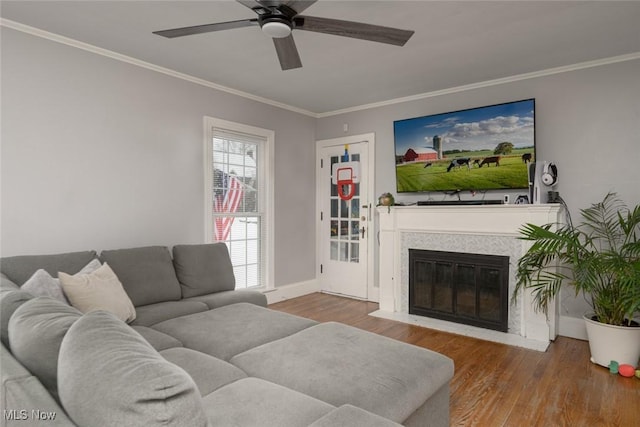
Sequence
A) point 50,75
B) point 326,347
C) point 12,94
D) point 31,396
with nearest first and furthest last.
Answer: point 31,396 → point 326,347 → point 12,94 → point 50,75

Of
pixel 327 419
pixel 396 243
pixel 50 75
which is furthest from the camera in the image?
pixel 396 243

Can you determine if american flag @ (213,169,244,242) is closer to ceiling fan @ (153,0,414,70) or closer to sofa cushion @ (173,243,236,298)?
sofa cushion @ (173,243,236,298)

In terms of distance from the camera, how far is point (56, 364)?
985 mm

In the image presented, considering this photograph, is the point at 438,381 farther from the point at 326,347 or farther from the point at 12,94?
the point at 12,94

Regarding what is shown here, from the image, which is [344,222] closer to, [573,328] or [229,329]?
[573,328]

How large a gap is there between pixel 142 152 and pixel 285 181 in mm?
1929

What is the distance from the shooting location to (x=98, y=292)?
95.9 inches

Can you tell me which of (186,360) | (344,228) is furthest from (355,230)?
(186,360)

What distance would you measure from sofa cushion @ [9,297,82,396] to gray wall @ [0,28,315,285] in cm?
211

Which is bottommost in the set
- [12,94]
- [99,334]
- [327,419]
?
[327,419]

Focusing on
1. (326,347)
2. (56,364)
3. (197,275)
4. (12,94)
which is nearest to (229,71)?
(12,94)

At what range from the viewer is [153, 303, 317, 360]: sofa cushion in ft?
7.02

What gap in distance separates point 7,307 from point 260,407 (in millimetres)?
977

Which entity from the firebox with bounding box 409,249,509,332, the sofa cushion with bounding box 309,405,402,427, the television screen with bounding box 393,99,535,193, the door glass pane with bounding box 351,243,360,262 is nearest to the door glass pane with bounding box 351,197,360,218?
the door glass pane with bounding box 351,243,360,262
